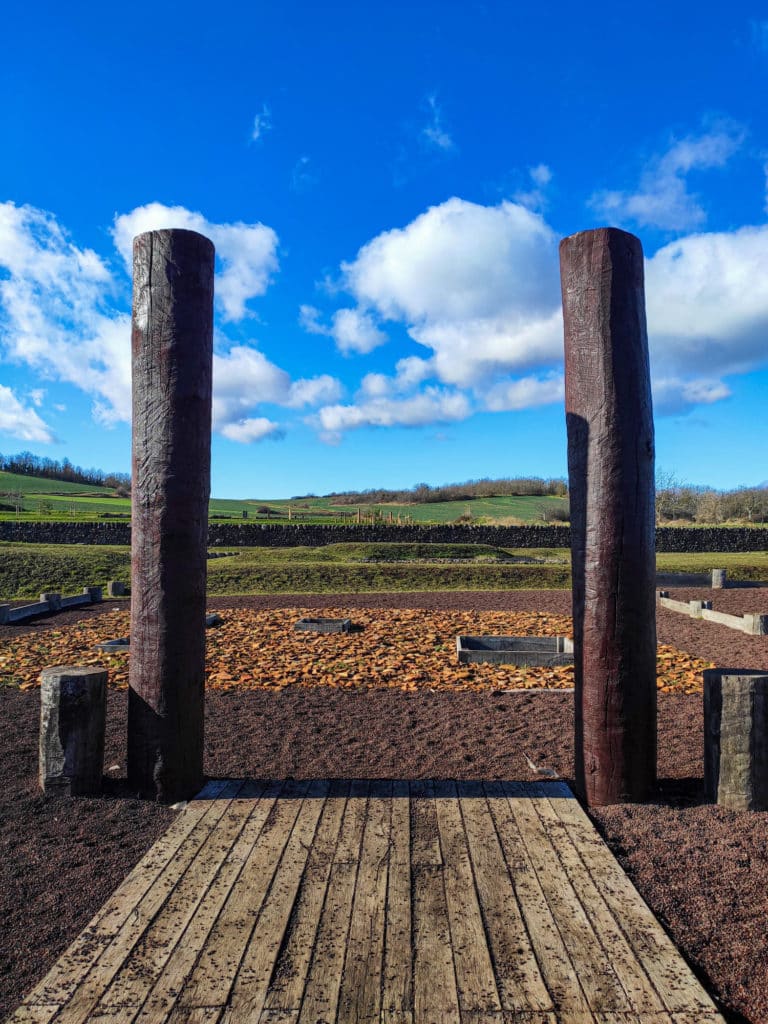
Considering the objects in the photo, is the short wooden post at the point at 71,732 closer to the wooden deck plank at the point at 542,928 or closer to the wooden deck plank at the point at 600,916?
the wooden deck plank at the point at 542,928

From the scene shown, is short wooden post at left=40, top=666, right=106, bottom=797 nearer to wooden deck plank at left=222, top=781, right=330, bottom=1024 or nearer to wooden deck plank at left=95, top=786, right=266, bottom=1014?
wooden deck plank at left=95, top=786, right=266, bottom=1014

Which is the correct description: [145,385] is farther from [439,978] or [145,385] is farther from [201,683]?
[439,978]

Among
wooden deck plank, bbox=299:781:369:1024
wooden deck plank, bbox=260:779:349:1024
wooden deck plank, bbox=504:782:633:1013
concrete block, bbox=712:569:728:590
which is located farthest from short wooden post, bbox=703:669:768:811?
concrete block, bbox=712:569:728:590

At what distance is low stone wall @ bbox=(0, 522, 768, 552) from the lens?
112 feet

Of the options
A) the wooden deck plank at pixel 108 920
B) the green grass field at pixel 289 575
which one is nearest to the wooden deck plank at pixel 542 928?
the wooden deck plank at pixel 108 920

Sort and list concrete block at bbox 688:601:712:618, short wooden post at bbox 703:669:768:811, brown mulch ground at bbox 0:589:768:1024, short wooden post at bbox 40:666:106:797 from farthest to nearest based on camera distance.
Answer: concrete block at bbox 688:601:712:618 → short wooden post at bbox 40:666:106:797 → short wooden post at bbox 703:669:768:811 → brown mulch ground at bbox 0:589:768:1024

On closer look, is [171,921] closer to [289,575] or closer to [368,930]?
[368,930]

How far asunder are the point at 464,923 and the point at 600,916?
61cm

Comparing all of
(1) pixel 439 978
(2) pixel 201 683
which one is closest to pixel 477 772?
A: (2) pixel 201 683

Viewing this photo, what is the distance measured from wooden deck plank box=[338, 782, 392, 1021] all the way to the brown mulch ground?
123 centimetres

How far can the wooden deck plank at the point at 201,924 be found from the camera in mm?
2465

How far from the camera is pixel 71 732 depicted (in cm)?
438

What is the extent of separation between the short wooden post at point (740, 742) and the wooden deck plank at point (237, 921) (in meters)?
2.62

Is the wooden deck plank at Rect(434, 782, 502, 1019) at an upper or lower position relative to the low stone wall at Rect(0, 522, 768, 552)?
lower
